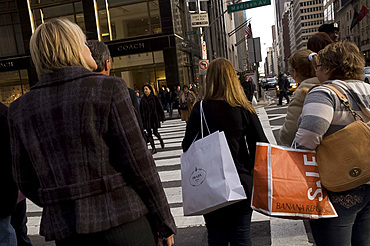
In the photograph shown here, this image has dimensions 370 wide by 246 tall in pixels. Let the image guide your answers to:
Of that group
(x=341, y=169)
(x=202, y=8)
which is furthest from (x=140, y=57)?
(x=341, y=169)

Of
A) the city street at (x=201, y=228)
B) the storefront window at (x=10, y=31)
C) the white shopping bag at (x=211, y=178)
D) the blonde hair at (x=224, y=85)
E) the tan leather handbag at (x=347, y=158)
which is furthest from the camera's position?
the storefront window at (x=10, y=31)

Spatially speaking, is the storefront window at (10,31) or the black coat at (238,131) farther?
the storefront window at (10,31)

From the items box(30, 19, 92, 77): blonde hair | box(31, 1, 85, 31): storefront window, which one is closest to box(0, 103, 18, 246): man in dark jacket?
box(30, 19, 92, 77): blonde hair

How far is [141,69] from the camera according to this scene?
26.1 meters

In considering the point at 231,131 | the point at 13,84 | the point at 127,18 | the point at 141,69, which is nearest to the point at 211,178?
the point at 231,131

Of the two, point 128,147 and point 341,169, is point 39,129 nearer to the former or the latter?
point 128,147

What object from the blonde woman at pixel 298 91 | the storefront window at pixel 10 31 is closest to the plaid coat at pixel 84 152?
the blonde woman at pixel 298 91

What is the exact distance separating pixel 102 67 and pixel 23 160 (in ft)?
5.29

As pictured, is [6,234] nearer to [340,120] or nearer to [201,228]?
[340,120]

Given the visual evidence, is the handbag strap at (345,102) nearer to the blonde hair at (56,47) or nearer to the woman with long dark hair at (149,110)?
the blonde hair at (56,47)

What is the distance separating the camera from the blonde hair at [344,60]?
219 centimetres

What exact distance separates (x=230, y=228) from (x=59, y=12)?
27.0 m

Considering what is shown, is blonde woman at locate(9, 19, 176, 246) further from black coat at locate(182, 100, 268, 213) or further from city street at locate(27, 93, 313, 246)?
city street at locate(27, 93, 313, 246)

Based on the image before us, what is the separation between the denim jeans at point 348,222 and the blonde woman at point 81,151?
3.55 feet
